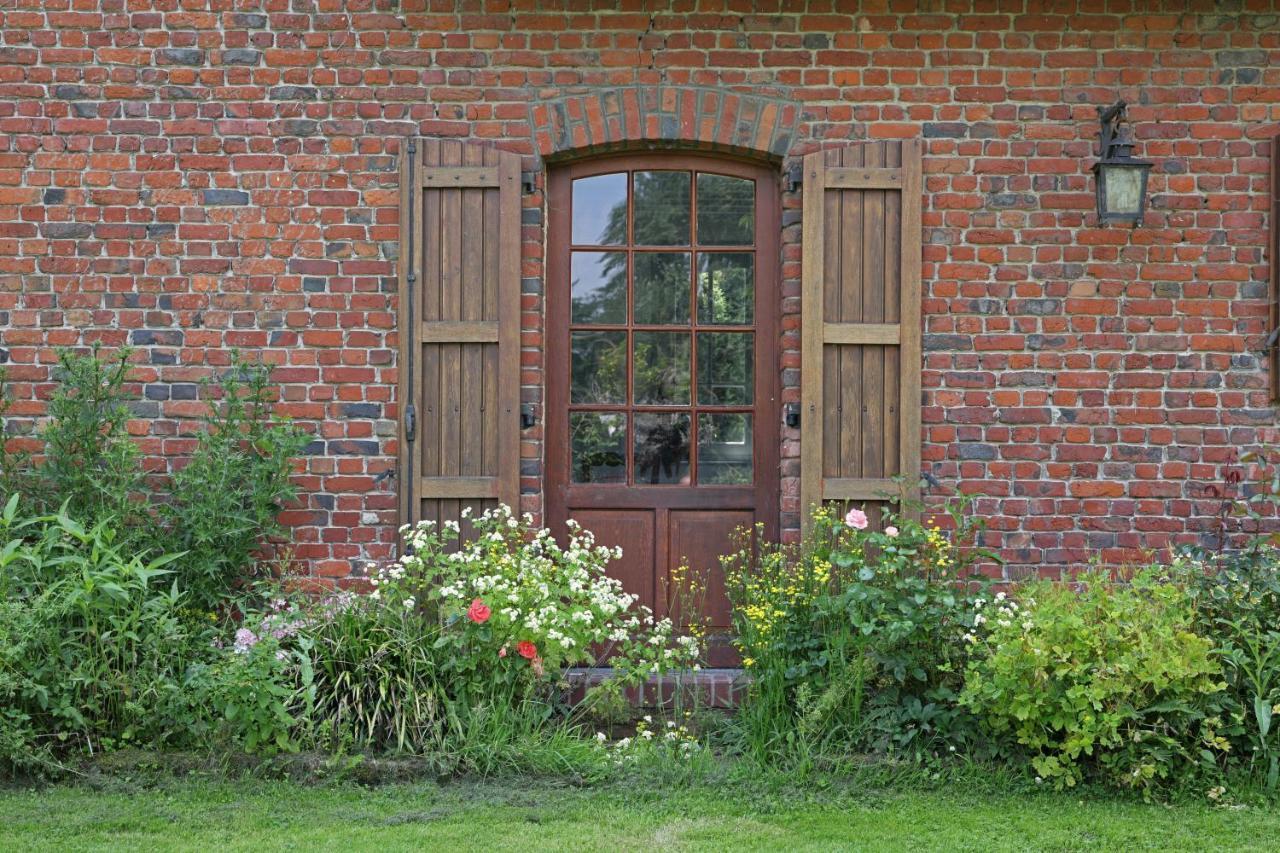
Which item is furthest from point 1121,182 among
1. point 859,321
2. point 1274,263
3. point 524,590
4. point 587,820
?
point 587,820

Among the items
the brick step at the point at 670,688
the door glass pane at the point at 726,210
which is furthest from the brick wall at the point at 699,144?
the brick step at the point at 670,688

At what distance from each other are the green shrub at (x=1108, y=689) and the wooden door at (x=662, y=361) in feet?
5.02

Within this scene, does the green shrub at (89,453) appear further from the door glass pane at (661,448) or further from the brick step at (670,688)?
the door glass pane at (661,448)

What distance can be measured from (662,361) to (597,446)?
502mm

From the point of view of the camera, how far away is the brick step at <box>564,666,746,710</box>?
188 inches

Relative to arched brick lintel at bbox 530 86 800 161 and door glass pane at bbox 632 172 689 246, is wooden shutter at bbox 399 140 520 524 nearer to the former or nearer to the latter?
arched brick lintel at bbox 530 86 800 161

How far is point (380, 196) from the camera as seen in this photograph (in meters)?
5.11

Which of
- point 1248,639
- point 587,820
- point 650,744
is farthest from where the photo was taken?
point 650,744

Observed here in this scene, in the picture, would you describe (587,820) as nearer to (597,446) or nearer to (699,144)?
(597,446)

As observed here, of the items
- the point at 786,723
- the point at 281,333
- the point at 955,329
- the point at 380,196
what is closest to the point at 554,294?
the point at 380,196

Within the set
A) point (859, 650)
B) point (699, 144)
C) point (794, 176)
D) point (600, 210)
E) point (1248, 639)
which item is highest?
point (699, 144)

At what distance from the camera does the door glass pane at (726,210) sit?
5293 mm

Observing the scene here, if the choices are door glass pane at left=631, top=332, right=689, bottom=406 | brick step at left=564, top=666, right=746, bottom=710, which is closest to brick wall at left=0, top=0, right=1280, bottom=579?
door glass pane at left=631, top=332, right=689, bottom=406

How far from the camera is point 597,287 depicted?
5.34 meters
